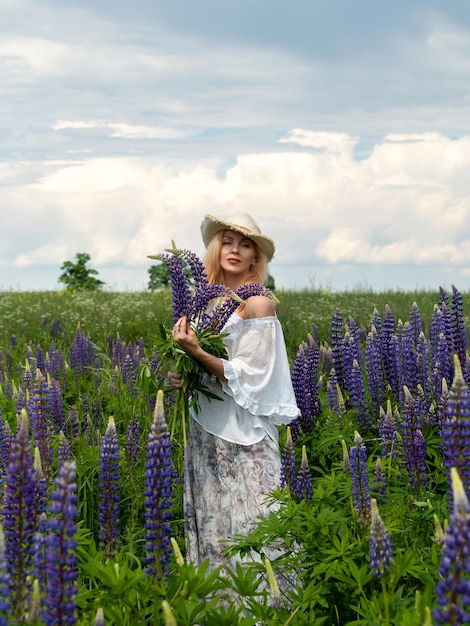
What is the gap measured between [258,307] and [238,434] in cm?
89

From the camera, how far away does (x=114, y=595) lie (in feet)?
10.1

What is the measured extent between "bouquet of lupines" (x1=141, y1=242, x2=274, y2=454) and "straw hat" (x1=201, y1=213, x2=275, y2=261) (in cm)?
61

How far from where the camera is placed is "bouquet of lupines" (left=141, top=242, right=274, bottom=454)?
191 inches

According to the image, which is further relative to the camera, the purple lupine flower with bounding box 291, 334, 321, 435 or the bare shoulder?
the purple lupine flower with bounding box 291, 334, 321, 435

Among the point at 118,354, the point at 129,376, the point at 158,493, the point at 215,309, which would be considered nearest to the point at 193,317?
the point at 215,309

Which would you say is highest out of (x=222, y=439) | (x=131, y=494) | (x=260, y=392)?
(x=260, y=392)

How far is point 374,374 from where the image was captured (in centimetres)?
688

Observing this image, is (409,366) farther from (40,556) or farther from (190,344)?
(40,556)

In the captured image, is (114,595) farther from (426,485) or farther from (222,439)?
(426,485)

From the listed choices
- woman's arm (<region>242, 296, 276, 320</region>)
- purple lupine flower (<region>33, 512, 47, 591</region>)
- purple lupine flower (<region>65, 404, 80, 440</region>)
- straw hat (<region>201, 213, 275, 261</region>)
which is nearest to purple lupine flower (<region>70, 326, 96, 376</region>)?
purple lupine flower (<region>65, 404, 80, 440</region>)

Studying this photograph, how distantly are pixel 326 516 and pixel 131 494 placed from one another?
2208mm

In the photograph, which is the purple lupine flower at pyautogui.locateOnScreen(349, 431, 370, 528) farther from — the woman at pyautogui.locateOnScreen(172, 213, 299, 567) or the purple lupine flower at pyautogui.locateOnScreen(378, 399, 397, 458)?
the purple lupine flower at pyautogui.locateOnScreen(378, 399, 397, 458)

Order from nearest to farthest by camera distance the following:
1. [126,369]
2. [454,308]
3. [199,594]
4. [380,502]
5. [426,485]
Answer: [199,594]
[380,502]
[426,485]
[454,308]
[126,369]

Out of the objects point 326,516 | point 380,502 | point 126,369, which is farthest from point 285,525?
point 126,369
